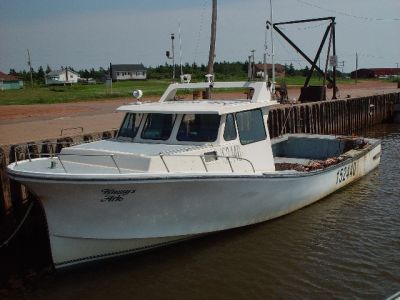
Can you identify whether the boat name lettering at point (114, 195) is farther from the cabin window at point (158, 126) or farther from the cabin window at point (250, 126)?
the cabin window at point (250, 126)

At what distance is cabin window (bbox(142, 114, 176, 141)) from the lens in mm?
9070

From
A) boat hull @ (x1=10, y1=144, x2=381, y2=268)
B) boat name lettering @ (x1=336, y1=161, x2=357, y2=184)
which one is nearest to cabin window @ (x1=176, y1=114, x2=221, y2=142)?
boat hull @ (x1=10, y1=144, x2=381, y2=268)

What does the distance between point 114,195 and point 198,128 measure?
2.40m

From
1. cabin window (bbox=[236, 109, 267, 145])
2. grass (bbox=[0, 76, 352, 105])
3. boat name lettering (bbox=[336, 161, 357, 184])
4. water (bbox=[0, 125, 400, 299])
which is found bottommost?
water (bbox=[0, 125, 400, 299])

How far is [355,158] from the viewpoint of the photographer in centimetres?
1220

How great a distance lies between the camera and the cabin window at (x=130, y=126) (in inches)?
371

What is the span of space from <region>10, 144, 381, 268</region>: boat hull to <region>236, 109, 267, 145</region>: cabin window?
106cm

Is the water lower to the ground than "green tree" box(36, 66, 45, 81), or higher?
lower

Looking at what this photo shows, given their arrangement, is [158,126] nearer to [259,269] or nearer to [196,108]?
[196,108]

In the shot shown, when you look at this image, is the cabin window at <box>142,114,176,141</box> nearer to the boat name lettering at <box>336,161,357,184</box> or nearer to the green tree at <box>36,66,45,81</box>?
the boat name lettering at <box>336,161,357,184</box>

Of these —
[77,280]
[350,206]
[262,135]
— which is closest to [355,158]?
[350,206]

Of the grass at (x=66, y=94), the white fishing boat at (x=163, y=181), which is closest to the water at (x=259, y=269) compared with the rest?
the white fishing boat at (x=163, y=181)

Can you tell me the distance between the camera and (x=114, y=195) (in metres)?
7.34

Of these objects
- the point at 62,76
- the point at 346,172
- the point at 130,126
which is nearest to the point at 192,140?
the point at 130,126
